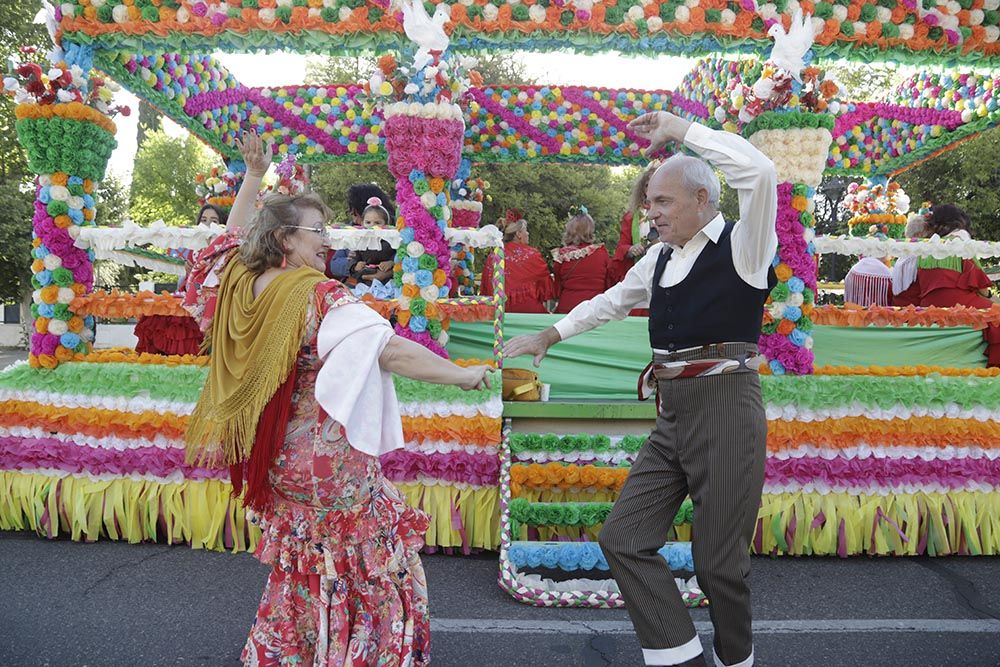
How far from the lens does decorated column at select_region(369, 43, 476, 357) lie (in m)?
4.88

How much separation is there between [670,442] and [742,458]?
0.26m

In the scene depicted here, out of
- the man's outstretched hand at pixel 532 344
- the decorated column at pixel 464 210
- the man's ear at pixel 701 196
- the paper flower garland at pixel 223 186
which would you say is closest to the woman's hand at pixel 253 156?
the man's outstretched hand at pixel 532 344

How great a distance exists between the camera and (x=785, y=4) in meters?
4.93

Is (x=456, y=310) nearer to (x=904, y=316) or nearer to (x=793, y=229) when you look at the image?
(x=793, y=229)

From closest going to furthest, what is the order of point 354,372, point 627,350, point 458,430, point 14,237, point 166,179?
1. point 354,372
2. point 458,430
3. point 627,350
4. point 14,237
5. point 166,179

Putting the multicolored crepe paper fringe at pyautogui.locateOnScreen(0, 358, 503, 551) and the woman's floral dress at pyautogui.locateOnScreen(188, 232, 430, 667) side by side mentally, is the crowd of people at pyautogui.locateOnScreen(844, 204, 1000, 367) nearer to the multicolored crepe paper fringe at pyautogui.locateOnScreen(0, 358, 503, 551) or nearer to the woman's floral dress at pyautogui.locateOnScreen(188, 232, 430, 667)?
the multicolored crepe paper fringe at pyautogui.locateOnScreen(0, 358, 503, 551)

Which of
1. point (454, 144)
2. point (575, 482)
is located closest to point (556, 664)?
point (575, 482)

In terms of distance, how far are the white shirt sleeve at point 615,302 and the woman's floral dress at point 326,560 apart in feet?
3.47

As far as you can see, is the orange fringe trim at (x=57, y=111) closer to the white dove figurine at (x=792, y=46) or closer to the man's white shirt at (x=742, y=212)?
the man's white shirt at (x=742, y=212)

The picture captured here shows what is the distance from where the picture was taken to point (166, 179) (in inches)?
863

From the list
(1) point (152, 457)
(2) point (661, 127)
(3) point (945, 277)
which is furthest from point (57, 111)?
(3) point (945, 277)

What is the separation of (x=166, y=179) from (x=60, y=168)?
1872 centimetres

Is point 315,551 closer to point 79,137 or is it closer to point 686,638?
point 686,638

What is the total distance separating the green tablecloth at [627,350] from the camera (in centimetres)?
529
